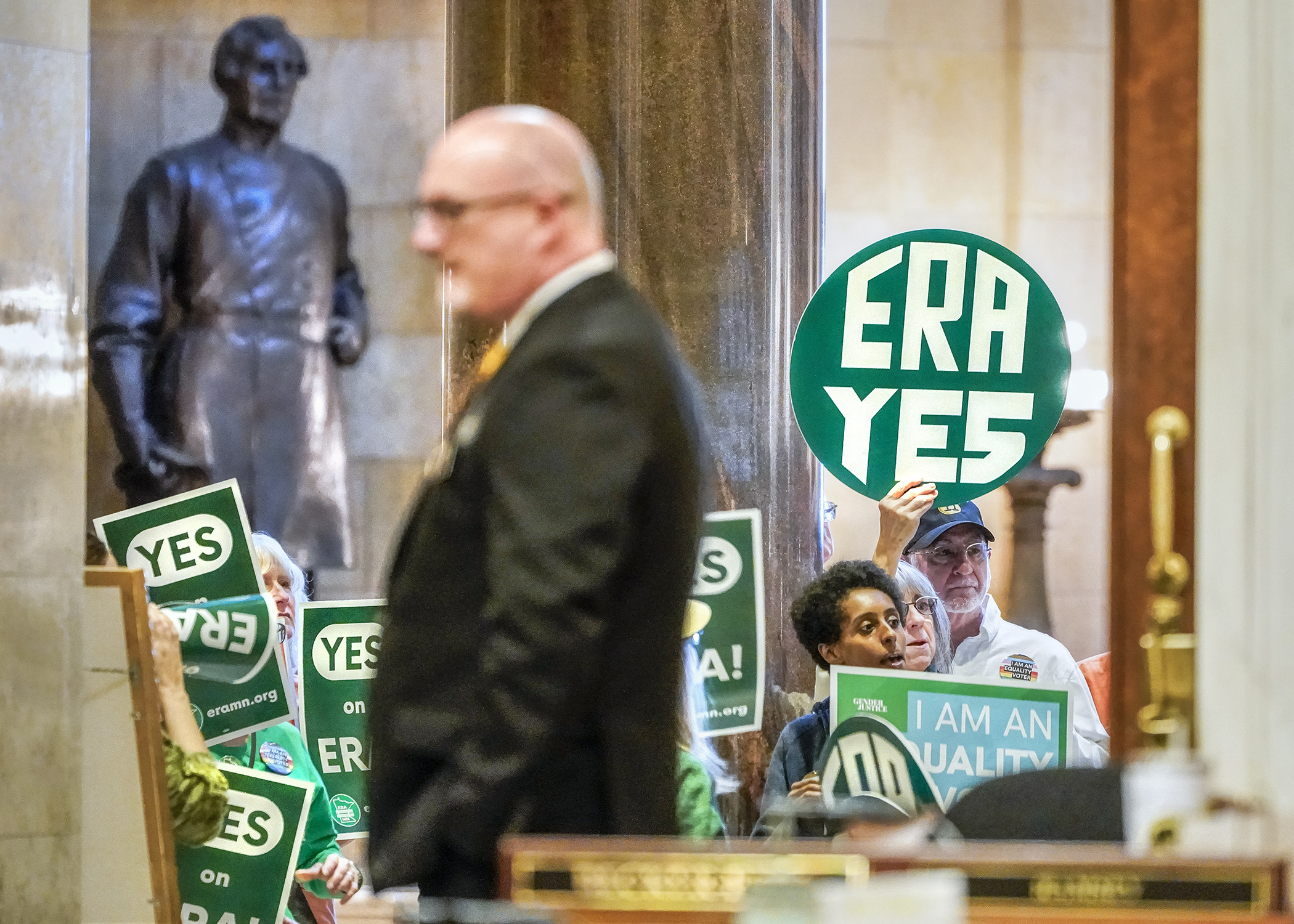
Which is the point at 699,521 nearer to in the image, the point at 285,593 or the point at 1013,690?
the point at 1013,690

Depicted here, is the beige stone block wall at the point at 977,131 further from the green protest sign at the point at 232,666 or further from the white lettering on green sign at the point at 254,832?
the white lettering on green sign at the point at 254,832

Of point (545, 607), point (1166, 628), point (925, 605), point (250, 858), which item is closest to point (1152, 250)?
point (1166, 628)

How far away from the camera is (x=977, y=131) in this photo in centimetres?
1046

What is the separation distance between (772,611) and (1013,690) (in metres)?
1.26

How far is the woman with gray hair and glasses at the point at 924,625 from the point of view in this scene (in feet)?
14.1

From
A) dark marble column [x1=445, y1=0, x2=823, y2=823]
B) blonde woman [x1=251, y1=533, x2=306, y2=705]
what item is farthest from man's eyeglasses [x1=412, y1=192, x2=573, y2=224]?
blonde woman [x1=251, y1=533, x2=306, y2=705]

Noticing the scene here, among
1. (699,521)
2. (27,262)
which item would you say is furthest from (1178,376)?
(27,262)

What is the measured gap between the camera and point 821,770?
3.53 m

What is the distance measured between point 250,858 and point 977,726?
1.49 meters

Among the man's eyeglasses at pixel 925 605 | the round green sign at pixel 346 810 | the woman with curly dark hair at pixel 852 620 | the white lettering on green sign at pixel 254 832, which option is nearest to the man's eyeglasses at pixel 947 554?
the man's eyeglasses at pixel 925 605

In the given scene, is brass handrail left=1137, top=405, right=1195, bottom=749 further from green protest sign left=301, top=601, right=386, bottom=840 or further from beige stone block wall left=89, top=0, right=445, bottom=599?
beige stone block wall left=89, top=0, right=445, bottom=599

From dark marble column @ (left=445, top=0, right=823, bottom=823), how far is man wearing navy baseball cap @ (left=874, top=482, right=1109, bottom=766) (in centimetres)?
36

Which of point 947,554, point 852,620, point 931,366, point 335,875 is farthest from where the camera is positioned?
point 947,554

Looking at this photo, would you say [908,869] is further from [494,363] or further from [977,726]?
[977,726]
